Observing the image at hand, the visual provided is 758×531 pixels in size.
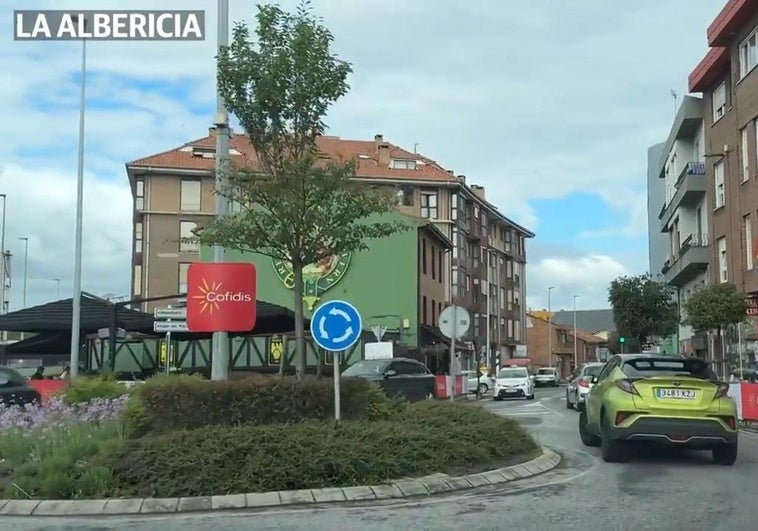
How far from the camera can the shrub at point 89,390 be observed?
16.9m

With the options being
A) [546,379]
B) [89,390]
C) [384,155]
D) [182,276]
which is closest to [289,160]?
[89,390]

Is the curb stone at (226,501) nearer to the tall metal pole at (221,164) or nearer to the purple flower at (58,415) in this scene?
the purple flower at (58,415)

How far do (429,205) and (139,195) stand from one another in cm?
2088

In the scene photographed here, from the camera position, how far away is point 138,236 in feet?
215

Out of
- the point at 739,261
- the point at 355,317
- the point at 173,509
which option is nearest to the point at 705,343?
the point at 739,261

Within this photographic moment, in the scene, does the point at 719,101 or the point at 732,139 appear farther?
the point at 719,101

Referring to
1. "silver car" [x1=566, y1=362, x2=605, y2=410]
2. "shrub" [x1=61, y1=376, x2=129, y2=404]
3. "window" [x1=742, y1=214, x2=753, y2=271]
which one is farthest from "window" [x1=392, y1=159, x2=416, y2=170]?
"shrub" [x1=61, y1=376, x2=129, y2=404]

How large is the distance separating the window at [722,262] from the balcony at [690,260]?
179cm

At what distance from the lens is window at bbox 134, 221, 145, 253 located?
65.4 meters

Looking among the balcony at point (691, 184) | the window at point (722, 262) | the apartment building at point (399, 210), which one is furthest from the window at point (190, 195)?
the window at point (722, 262)

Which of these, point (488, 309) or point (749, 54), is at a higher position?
point (749, 54)

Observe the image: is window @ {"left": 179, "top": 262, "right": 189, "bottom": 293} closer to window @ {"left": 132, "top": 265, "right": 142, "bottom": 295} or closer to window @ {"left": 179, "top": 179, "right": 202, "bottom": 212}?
window @ {"left": 132, "top": 265, "right": 142, "bottom": 295}

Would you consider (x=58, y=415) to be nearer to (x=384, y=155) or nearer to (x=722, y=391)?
(x=722, y=391)

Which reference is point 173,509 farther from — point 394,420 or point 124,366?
point 124,366
